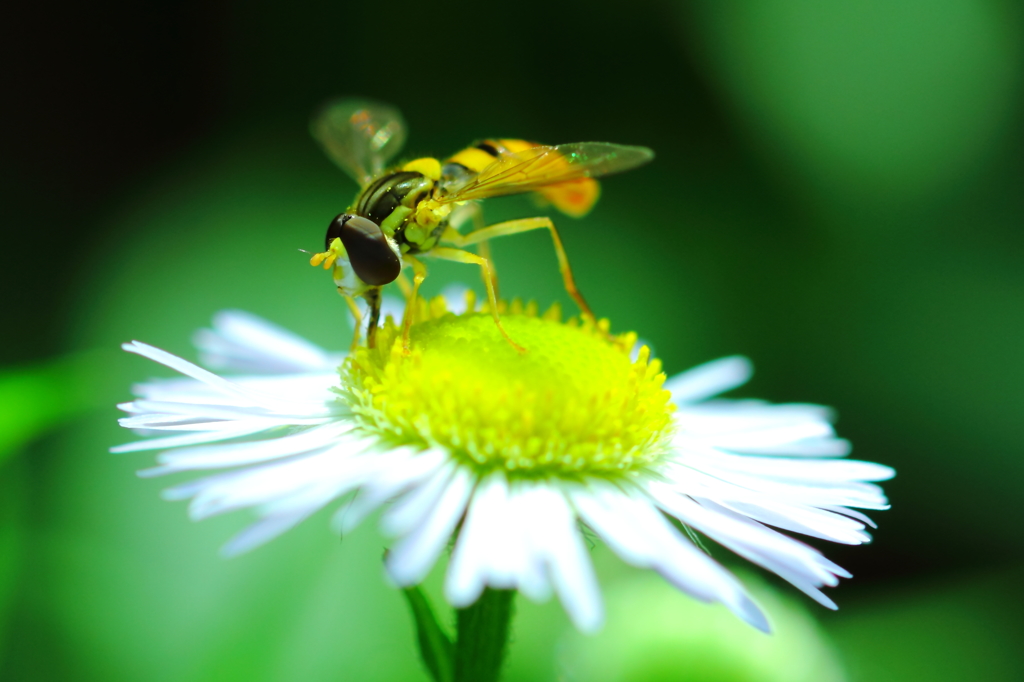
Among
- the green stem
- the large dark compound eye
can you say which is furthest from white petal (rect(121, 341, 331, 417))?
the green stem

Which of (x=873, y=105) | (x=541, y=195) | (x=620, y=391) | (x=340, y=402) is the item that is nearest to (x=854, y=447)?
(x=873, y=105)

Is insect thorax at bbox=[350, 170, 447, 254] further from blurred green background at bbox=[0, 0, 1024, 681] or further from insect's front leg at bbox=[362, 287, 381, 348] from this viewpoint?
blurred green background at bbox=[0, 0, 1024, 681]

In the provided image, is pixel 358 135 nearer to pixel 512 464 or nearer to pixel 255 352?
pixel 255 352

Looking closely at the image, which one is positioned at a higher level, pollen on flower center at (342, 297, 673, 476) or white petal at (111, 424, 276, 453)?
white petal at (111, 424, 276, 453)

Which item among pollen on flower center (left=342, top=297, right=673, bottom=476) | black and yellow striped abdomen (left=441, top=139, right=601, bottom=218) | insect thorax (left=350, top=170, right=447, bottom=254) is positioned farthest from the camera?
black and yellow striped abdomen (left=441, top=139, right=601, bottom=218)

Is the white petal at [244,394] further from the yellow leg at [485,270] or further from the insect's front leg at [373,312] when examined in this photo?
the yellow leg at [485,270]

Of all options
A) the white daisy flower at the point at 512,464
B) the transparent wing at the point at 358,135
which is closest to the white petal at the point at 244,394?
the white daisy flower at the point at 512,464
